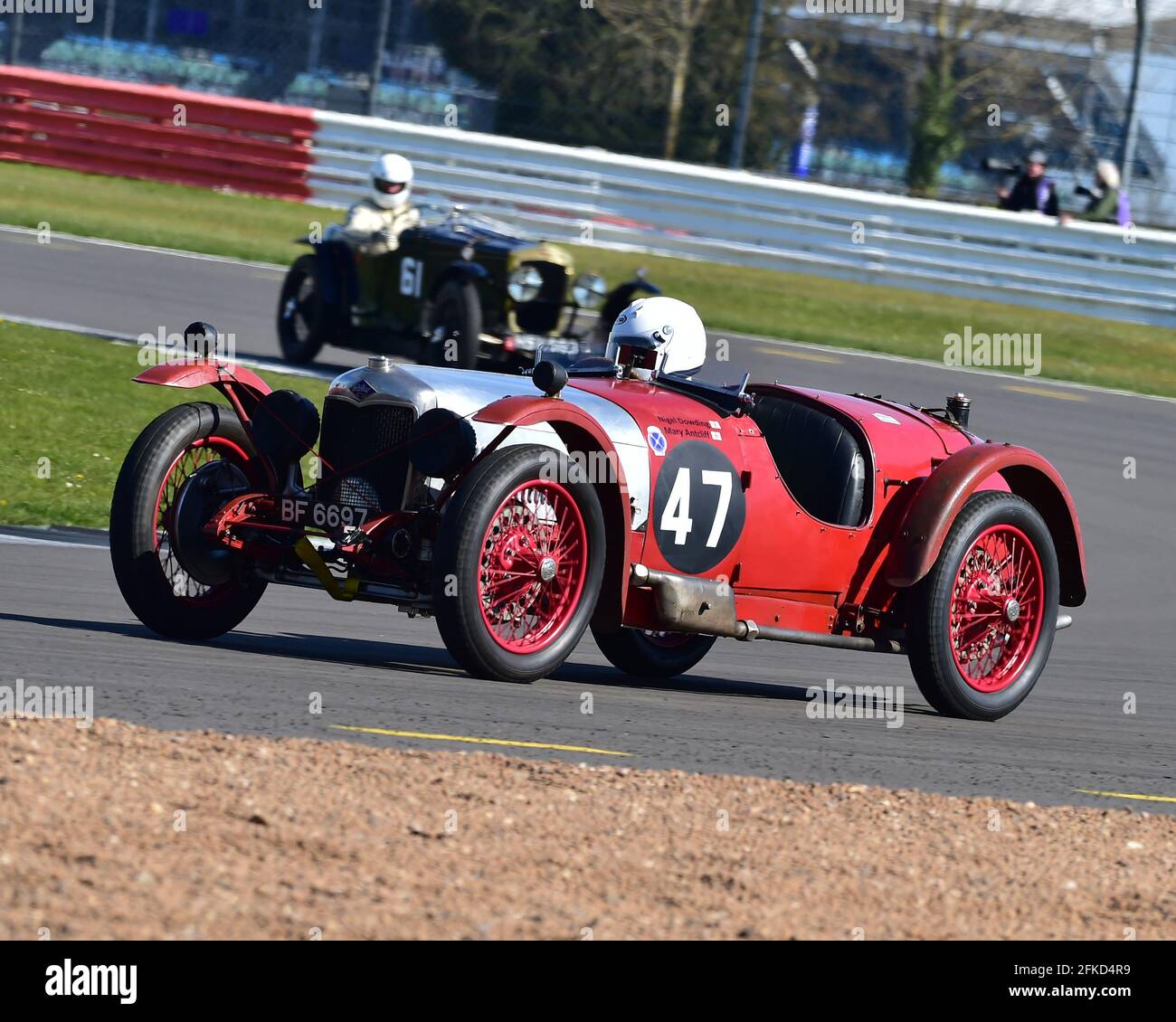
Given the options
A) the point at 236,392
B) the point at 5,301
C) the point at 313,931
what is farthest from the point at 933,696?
the point at 5,301

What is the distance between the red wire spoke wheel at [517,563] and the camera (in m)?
6.35

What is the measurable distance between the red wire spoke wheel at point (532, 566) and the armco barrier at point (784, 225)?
16852 millimetres

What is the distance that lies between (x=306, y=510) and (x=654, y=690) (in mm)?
1596

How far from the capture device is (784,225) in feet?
76.5

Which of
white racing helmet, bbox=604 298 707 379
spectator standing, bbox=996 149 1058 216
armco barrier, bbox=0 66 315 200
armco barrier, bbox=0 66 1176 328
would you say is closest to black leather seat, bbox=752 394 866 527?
white racing helmet, bbox=604 298 707 379

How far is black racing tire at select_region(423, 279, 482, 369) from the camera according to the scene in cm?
1470

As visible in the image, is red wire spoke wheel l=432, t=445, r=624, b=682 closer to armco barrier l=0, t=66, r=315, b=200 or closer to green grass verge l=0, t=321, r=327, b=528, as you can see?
green grass verge l=0, t=321, r=327, b=528

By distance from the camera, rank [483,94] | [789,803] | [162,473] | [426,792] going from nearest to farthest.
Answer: [426,792] < [789,803] < [162,473] < [483,94]

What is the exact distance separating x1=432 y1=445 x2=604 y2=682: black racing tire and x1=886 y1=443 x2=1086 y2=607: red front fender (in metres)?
1.37

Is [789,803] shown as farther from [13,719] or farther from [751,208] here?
[751,208]

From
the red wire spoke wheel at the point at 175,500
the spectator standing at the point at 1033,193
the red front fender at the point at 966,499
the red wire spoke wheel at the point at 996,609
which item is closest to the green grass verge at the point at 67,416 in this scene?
the red wire spoke wheel at the point at 175,500

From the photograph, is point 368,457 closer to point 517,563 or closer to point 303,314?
point 517,563

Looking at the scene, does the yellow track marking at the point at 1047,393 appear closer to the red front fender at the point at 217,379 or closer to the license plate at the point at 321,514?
the red front fender at the point at 217,379

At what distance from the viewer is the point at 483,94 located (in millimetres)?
24906
